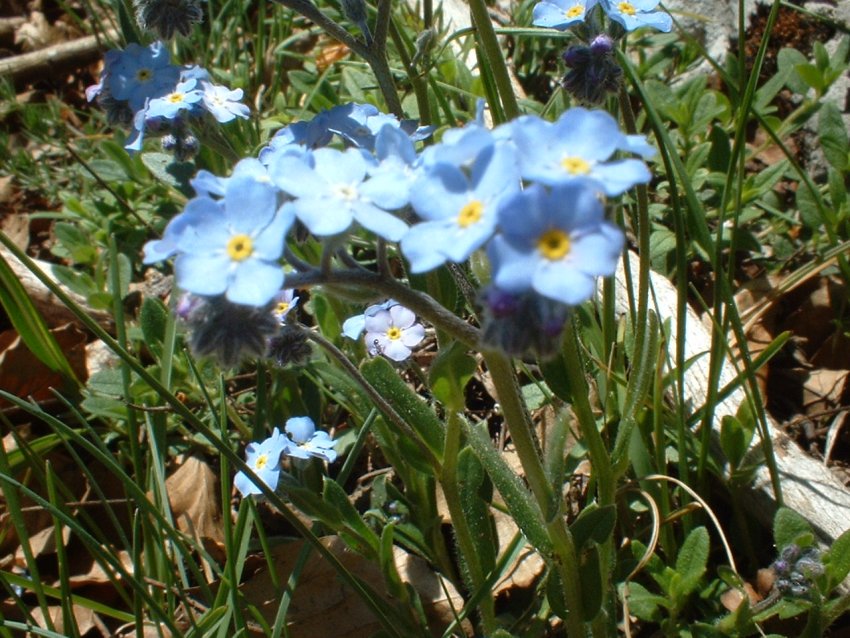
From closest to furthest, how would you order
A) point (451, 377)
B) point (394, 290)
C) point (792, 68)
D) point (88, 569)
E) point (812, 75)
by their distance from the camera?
point (394, 290) < point (451, 377) < point (88, 569) < point (812, 75) < point (792, 68)

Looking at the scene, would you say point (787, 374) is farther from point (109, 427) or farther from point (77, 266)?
point (77, 266)

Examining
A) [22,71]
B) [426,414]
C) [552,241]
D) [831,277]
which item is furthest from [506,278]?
[22,71]

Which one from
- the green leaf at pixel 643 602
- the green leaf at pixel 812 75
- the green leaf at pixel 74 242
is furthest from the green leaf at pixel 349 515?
the green leaf at pixel 812 75

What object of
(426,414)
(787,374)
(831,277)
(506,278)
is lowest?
(787,374)

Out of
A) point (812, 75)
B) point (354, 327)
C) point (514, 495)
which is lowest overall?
point (514, 495)

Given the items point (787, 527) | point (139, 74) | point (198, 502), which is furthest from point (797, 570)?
point (139, 74)

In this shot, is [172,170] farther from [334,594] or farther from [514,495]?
[514,495]

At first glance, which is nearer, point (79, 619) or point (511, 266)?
point (511, 266)
